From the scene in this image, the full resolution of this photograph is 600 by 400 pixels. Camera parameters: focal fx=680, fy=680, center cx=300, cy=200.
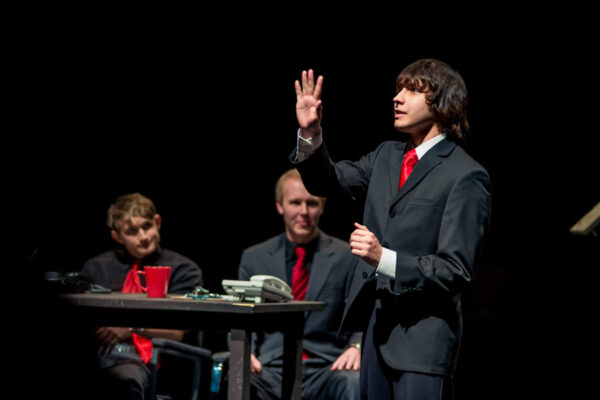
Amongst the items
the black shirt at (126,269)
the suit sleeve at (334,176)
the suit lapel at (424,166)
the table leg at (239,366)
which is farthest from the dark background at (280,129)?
the suit lapel at (424,166)

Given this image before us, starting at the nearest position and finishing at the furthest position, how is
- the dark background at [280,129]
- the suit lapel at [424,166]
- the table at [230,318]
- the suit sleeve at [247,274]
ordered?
the suit lapel at [424,166] < the table at [230,318] < the suit sleeve at [247,274] < the dark background at [280,129]

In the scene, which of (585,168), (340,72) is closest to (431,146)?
(340,72)

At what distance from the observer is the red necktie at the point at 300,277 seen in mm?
3477

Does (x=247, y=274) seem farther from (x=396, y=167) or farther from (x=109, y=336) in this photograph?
(x=396, y=167)

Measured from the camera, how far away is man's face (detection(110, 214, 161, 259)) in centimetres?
339

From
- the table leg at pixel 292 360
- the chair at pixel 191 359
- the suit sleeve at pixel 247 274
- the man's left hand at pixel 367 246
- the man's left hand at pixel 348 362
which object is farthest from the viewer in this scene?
the suit sleeve at pixel 247 274

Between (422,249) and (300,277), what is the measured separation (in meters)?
1.64

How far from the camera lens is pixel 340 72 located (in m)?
4.41

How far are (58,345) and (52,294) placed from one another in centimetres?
6

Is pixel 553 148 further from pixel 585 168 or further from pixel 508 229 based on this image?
pixel 508 229

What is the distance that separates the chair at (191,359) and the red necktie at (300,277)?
2.00ft

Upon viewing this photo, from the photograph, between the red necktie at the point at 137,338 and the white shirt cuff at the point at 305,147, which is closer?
the white shirt cuff at the point at 305,147

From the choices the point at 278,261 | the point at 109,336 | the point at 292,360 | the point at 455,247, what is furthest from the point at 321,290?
the point at 455,247

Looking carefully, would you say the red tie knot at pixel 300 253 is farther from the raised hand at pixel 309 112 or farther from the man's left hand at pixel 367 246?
the man's left hand at pixel 367 246
